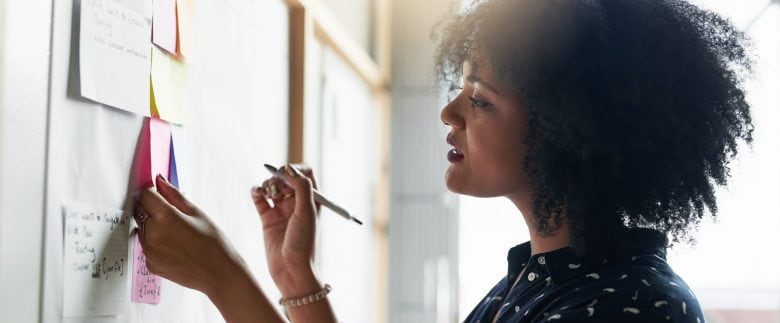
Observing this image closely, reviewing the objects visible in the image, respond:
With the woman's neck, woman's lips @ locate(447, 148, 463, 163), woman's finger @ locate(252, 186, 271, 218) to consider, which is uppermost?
woman's lips @ locate(447, 148, 463, 163)

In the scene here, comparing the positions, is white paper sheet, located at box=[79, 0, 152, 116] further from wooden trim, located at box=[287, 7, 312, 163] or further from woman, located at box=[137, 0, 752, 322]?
wooden trim, located at box=[287, 7, 312, 163]

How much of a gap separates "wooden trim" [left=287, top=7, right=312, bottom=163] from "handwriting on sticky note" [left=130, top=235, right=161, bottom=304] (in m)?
0.81

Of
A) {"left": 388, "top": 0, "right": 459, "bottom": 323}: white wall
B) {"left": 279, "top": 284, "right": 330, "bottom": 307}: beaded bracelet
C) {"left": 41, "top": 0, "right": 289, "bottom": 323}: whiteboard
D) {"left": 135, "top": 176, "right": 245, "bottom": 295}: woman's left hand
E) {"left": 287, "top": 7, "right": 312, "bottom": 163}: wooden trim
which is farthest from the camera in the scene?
{"left": 388, "top": 0, "right": 459, "bottom": 323}: white wall

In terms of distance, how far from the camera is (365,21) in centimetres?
319

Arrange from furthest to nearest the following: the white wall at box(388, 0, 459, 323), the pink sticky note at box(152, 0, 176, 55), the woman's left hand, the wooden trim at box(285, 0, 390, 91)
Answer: the white wall at box(388, 0, 459, 323)
the wooden trim at box(285, 0, 390, 91)
the pink sticky note at box(152, 0, 176, 55)
the woman's left hand

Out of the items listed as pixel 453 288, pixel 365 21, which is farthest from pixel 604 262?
pixel 453 288

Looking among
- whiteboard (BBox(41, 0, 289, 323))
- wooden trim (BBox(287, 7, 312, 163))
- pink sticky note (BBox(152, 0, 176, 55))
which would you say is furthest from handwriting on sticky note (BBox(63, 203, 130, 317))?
wooden trim (BBox(287, 7, 312, 163))

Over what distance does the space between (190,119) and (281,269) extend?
0.25 m

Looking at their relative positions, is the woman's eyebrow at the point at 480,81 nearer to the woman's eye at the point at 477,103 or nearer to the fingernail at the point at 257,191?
the woman's eye at the point at 477,103

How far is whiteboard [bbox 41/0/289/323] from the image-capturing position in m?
0.96

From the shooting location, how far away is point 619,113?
1.04 metres

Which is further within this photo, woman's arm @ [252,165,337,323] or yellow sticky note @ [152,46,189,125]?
woman's arm @ [252,165,337,323]

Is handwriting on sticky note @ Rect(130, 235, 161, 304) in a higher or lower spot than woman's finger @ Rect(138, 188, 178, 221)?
lower

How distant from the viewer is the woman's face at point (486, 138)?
1.11 m
